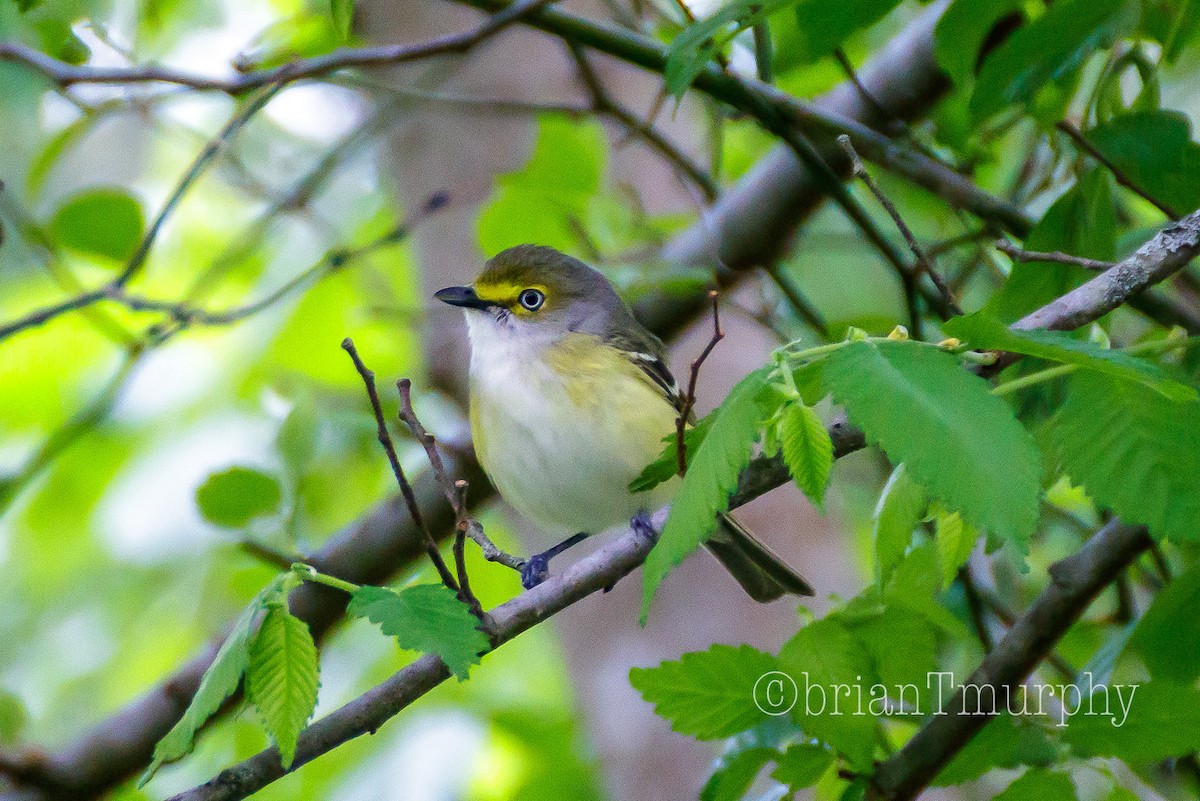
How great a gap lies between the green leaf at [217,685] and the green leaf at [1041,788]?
57.7 inches

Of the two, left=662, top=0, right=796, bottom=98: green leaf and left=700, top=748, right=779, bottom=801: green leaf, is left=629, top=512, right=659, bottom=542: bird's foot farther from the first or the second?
left=662, top=0, right=796, bottom=98: green leaf

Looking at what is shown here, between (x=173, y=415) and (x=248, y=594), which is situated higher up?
(x=173, y=415)

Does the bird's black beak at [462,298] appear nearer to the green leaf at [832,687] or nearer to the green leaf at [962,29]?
the green leaf at [962,29]

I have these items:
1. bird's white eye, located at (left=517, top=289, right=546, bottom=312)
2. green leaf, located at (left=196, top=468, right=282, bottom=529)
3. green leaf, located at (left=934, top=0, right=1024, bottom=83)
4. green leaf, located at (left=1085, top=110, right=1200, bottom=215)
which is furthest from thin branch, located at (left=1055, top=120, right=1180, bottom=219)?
green leaf, located at (left=196, top=468, right=282, bottom=529)

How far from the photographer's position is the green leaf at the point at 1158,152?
8.59ft

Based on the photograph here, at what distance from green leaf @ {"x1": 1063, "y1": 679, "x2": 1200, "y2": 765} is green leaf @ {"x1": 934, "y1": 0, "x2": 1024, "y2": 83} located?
140cm

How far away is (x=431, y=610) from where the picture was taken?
195 centimetres

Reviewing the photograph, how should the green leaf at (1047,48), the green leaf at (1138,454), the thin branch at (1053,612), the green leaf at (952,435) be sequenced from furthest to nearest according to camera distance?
the thin branch at (1053,612) → the green leaf at (1047,48) → the green leaf at (1138,454) → the green leaf at (952,435)

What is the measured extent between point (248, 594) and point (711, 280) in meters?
2.06

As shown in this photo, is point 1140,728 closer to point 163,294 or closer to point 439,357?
point 439,357

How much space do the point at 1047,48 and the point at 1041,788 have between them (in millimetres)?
1580

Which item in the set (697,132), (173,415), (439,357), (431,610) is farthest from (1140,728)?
(173,415)

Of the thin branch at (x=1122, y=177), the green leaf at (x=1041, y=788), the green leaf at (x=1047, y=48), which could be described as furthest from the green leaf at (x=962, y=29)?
the green leaf at (x=1041, y=788)

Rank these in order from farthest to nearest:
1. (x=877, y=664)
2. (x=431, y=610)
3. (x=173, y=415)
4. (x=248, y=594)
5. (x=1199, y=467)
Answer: (x=173, y=415)
(x=248, y=594)
(x=877, y=664)
(x=431, y=610)
(x=1199, y=467)
